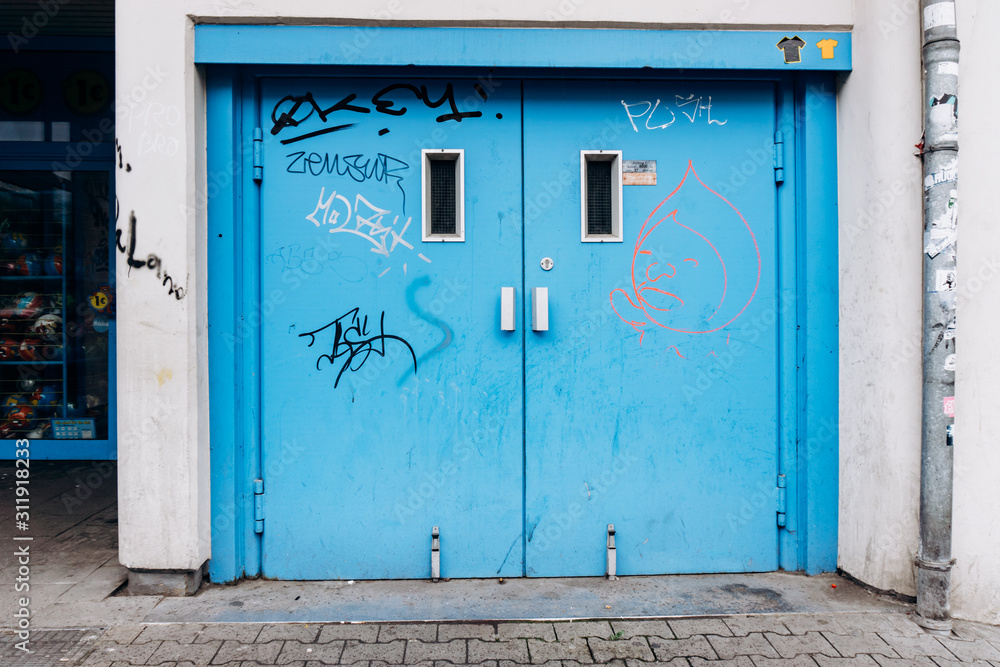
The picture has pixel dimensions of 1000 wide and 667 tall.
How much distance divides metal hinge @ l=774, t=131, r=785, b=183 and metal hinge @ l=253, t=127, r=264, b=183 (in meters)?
2.86

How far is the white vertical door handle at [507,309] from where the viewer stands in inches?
122

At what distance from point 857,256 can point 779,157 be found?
689 mm

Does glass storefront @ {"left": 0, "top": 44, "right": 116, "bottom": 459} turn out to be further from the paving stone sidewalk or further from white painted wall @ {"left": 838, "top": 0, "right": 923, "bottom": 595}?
white painted wall @ {"left": 838, "top": 0, "right": 923, "bottom": 595}

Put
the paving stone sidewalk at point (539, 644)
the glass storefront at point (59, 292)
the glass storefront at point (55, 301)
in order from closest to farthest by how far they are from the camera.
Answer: the paving stone sidewalk at point (539, 644) → the glass storefront at point (59, 292) → the glass storefront at point (55, 301)

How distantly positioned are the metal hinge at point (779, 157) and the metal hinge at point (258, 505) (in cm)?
335

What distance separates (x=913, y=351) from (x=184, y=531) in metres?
3.85

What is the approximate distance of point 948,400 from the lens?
2744 mm

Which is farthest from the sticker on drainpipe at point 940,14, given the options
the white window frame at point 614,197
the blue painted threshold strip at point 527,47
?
the white window frame at point 614,197

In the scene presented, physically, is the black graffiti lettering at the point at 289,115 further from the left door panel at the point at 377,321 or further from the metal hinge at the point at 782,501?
the metal hinge at the point at 782,501

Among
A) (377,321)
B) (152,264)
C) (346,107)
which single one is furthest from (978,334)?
(152,264)

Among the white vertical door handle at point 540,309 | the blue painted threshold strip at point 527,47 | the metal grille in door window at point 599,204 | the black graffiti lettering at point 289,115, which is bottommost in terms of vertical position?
the white vertical door handle at point 540,309

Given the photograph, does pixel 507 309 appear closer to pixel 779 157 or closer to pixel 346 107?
pixel 346 107

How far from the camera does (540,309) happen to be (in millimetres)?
3076

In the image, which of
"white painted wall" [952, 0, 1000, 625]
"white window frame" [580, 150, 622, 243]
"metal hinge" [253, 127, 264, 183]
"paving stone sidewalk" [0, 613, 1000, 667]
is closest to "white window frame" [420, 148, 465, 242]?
"white window frame" [580, 150, 622, 243]
